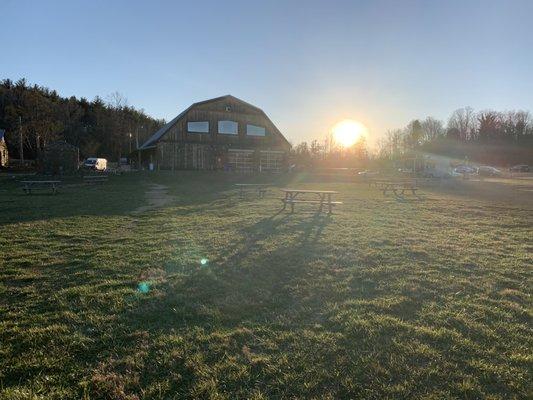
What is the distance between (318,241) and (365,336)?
14.2 ft

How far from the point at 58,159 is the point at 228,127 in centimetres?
1385

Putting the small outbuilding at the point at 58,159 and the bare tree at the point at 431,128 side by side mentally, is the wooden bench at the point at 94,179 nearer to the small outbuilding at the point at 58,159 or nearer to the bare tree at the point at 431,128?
the small outbuilding at the point at 58,159

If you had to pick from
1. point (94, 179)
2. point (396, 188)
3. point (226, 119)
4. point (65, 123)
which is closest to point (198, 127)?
point (226, 119)

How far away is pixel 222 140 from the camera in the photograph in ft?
115

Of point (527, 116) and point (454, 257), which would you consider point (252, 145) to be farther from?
point (527, 116)

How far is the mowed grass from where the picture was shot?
10.2 ft

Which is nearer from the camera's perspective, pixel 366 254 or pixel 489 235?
pixel 366 254

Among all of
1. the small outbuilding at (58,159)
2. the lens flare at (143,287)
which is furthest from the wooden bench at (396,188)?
the small outbuilding at (58,159)

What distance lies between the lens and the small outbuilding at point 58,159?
29.0 m

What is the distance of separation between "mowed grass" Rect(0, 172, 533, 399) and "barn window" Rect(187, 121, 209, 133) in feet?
85.0

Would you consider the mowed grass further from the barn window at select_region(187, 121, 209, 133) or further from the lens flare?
the barn window at select_region(187, 121, 209, 133)

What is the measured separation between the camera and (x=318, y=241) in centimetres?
817

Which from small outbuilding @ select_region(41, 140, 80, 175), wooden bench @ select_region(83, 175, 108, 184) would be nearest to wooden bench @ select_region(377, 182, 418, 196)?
wooden bench @ select_region(83, 175, 108, 184)

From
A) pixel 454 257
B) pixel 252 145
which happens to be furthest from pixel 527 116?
pixel 454 257
